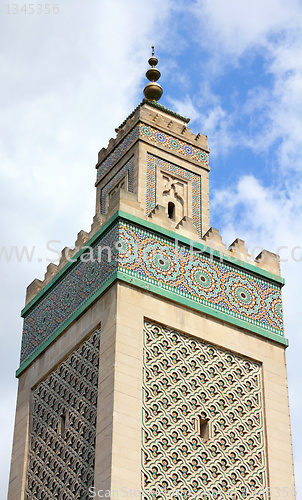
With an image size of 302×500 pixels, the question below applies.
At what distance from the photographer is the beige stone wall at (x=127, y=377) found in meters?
12.3

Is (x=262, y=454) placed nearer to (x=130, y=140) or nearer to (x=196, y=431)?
(x=196, y=431)

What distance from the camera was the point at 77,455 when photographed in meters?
13.0

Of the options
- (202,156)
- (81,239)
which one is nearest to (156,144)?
(202,156)

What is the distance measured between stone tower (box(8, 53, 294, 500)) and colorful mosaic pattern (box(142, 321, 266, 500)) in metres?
0.01

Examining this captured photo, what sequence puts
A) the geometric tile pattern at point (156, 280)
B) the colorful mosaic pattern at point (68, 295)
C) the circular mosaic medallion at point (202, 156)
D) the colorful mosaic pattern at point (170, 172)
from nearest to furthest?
the geometric tile pattern at point (156, 280)
the colorful mosaic pattern at point (68, 295)
the colorful mosaic pattern at point (170, 172)
the circular mosaic medallion at point (202, 156)

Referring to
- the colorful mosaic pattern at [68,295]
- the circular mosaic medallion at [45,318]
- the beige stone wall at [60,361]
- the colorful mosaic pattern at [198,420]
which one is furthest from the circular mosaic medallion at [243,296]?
the circular mosaic medallion at [45,318]

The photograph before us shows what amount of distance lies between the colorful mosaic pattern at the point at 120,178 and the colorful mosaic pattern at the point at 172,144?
457 millimetres

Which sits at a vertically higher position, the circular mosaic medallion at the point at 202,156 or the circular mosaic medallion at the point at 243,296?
the circular mosaic medallion at the point at 202,156

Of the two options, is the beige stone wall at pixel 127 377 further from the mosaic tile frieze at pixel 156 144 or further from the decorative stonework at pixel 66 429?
the mosaic tile frieze at pixel 156 144

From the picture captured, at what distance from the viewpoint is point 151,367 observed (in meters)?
13.1

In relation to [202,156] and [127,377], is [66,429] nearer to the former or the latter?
[127,377]

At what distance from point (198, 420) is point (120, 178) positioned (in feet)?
14.1

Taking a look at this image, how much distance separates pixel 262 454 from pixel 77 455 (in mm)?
2270

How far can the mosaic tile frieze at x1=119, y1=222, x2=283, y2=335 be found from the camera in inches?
544
